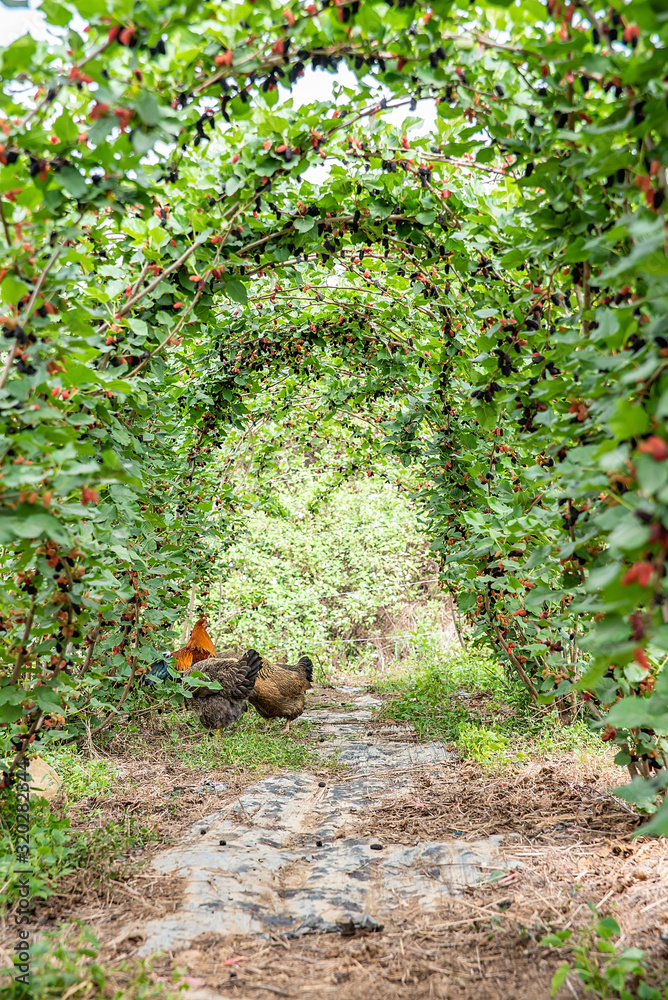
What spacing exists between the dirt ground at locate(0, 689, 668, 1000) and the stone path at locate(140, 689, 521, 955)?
0.18 feet

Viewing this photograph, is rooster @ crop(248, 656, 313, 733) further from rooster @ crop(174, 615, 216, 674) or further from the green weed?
the green weed

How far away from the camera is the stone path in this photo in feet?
7.28

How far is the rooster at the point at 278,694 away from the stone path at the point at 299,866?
1.82m

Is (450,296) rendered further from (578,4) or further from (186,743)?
(186,743)

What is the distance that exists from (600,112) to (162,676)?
4.69 metres

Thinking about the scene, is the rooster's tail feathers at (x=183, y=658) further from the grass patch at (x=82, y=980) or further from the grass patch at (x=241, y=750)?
the grass patch at (x=82, y=980)

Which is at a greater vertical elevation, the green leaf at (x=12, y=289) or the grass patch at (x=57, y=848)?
the green leaf at (x=12, y=289)

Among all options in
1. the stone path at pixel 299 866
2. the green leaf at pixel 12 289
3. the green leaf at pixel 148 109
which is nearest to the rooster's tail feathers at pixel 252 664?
the stone path at pixel 299 866

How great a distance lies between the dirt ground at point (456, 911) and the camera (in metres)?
1.80

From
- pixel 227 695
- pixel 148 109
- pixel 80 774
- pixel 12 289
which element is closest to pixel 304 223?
pixel 148 109

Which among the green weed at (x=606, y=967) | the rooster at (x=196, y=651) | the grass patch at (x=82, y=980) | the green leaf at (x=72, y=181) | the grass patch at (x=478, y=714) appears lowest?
the grass patch at (x=478, y=714)

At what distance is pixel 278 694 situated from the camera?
5.95 metres

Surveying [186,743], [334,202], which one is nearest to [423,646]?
[186,743]

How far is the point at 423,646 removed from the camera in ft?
27.1
